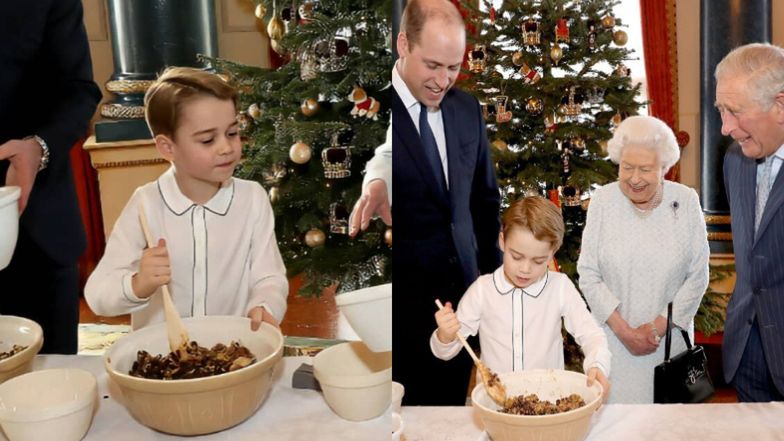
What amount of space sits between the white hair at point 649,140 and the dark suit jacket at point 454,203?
237mm

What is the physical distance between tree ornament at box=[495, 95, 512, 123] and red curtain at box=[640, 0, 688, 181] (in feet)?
1.75

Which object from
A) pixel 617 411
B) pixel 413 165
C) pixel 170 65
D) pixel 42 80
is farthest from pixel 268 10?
pixel 617 411

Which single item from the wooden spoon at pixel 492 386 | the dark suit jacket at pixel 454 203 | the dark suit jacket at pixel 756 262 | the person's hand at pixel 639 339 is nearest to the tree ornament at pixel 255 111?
the wooden spoon at pixel 492 386

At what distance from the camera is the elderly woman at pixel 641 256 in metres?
1.50

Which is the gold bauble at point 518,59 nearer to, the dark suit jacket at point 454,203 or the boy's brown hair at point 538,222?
the dark suit jacket at point 454,203

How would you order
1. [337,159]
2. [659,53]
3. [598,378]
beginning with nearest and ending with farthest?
[337,159] < [598,378] < [659,53]

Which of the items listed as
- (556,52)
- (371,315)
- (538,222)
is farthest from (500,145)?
(371,315)

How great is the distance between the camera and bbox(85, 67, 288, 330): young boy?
0.76m

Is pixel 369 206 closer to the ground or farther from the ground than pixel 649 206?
farther from the ground

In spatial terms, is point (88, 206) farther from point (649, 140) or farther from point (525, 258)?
point (649, 140)

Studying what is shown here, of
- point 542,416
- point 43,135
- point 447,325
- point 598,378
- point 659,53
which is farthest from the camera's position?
point 659,53

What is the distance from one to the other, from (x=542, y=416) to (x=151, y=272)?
0.63m

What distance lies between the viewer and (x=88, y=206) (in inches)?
30.3

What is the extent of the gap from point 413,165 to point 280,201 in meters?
0.65
